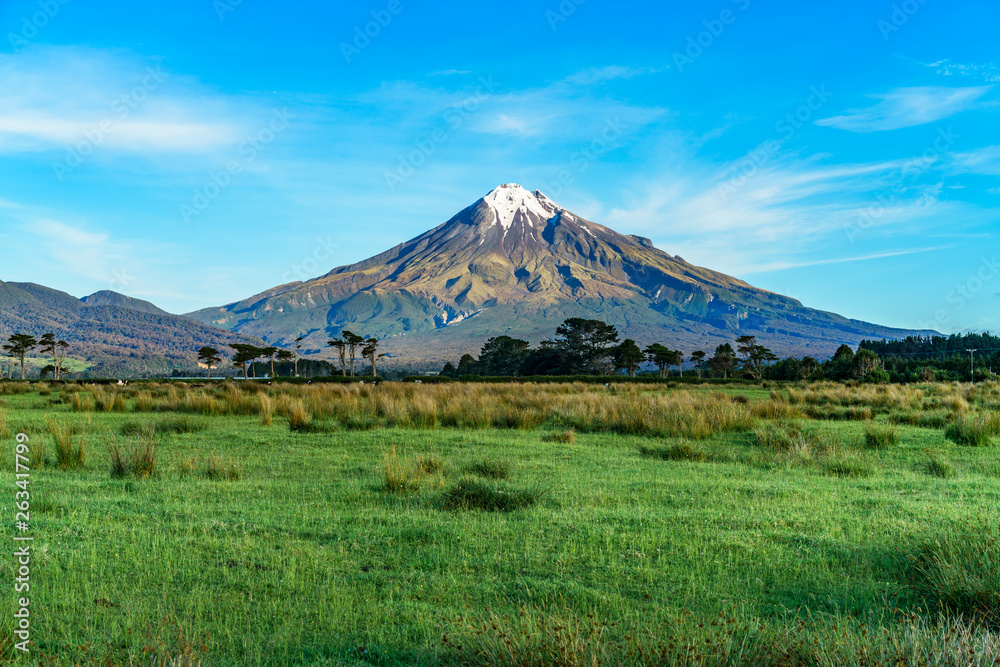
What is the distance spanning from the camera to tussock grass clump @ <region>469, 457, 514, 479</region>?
7.97 metres

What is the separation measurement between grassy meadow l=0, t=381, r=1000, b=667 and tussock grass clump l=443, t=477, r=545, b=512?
0.10 ft

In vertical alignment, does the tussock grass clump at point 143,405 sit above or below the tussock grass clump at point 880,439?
below

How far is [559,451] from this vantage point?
10.3 m

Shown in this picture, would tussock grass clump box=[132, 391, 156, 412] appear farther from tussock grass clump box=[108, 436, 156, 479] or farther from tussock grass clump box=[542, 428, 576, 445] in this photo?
tussock grass clump box=[542, 428, 576, 445]

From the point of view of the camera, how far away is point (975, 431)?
11312 millimetres

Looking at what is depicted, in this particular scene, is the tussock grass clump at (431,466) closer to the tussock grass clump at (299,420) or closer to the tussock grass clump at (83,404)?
the tussock grass clump at (299,420)

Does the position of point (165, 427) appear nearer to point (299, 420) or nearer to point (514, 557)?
point (299, 420)

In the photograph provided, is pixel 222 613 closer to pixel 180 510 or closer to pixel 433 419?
pixel 180 510

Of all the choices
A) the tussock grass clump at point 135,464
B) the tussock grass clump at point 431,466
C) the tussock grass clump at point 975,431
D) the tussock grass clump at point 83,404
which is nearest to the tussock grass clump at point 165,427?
the tussock grass clump at point 135,464

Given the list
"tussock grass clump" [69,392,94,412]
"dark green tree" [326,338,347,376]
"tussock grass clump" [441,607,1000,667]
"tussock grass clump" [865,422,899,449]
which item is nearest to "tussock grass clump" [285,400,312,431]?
"tussock grass clump" [69,392,94,412]

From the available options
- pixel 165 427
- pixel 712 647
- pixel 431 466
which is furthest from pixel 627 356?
pixel 712 647

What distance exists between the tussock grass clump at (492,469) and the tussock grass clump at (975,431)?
869 centimetres

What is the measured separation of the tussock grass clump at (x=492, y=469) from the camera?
7.97 meters

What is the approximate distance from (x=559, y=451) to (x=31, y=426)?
10.8 m
